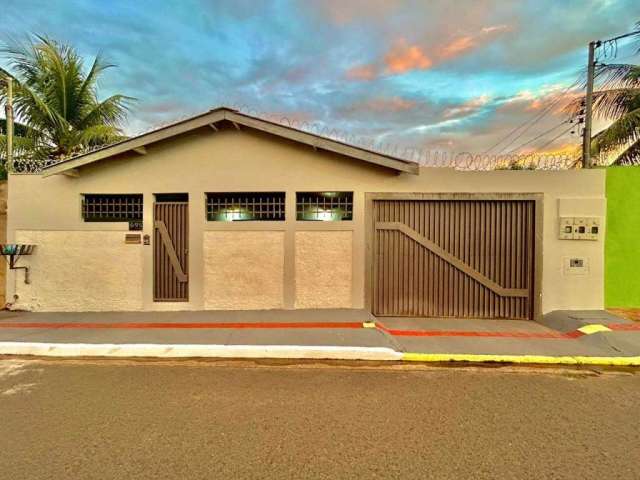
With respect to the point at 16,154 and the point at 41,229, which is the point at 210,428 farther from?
the point at 16,154

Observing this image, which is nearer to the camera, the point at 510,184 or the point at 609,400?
the point at 609,400

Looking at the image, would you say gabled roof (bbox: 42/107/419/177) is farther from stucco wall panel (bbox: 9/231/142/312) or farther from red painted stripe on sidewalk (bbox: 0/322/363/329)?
red painted stripe on sidewalk (bbox: 0/322/363/329)

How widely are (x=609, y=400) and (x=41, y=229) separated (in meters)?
10.2

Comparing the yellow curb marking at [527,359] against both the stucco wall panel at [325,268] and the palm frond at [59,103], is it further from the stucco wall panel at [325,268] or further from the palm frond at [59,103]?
the palm frond at [59,103]

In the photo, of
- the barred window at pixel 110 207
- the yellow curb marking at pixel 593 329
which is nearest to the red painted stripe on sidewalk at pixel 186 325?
the barred window at pixel 110 207

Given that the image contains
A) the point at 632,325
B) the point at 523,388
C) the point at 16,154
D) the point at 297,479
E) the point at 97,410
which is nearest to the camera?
the point at 297,479

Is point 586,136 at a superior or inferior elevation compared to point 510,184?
superior

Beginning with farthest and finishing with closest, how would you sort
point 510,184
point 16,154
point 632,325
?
point 16,154 → point 510,184 → point 632,325

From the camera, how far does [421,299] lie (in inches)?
278

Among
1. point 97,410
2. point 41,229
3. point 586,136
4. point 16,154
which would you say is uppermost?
point 586,136

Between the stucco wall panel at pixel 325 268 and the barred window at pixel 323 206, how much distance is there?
39 centimetres

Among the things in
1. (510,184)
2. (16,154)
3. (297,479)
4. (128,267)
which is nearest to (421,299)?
(510,184)

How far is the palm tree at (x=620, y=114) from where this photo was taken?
1059 cm

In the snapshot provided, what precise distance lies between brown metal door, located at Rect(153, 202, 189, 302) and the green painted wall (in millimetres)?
9077
